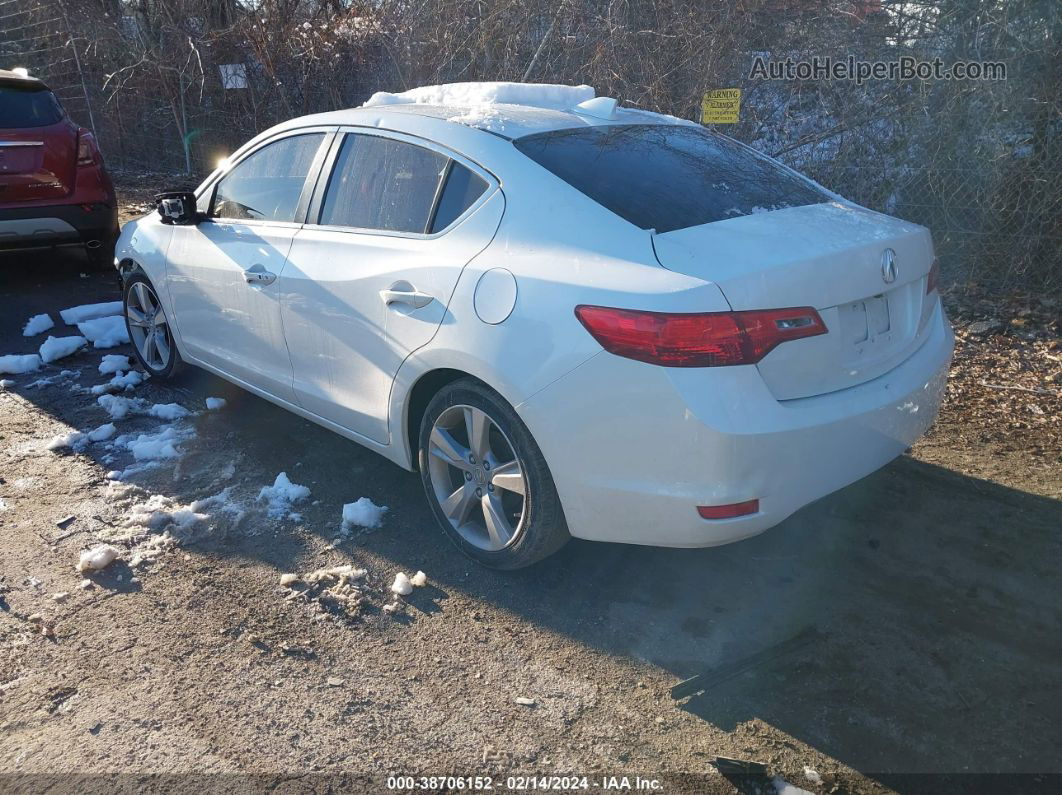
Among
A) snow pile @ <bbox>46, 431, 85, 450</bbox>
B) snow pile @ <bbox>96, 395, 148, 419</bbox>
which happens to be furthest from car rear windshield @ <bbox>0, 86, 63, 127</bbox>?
snow pile @ <bbox>46, 431, 85, 450</bbox>

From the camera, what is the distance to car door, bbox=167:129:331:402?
4.18 metres

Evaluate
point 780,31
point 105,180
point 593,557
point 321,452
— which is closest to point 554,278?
point 593,557

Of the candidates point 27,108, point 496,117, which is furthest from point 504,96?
point 27,108

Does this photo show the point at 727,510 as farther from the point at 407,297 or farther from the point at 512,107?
the point at 512,107

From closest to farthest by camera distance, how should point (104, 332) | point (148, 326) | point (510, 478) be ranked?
point (510, 478)
point (148, 326)
point (104, 332)

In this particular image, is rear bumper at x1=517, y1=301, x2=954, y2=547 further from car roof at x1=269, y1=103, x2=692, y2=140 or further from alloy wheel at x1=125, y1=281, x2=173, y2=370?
alloy wheel at x1=125, y1=281, x2=173, y2=370

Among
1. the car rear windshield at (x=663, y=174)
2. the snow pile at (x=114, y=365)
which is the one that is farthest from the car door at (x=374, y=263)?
the snow pile at (x=114, y=365)

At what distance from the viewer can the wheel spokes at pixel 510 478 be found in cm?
321

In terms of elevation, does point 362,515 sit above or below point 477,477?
below

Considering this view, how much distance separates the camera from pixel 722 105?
7172 millimetres

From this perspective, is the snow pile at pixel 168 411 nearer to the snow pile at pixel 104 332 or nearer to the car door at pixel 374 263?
the car door at pixel 374 263

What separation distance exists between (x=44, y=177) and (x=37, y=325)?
178 cm

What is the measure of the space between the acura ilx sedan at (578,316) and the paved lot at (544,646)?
0.39 metres

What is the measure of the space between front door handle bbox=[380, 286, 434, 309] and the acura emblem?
1.61 metres
